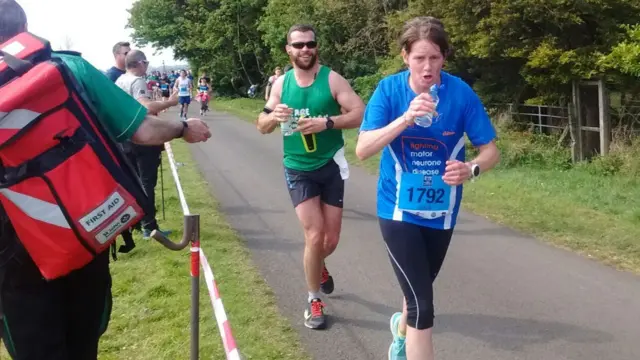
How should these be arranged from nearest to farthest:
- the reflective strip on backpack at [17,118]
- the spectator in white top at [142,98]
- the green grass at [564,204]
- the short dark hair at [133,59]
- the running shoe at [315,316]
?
the reflective strip on backpack at [17,118] < the running shoe at [315,316] < the green grass at [564,204] < the spectator in white top at [142,98] < the short dark hair at [133,59]

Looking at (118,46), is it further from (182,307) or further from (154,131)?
(154,131)

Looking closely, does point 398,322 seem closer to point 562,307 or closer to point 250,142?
point 562,307

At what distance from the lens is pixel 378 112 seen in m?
3.58

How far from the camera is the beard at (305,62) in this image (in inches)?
192

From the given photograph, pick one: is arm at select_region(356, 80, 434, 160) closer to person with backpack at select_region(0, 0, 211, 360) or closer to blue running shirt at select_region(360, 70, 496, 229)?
blue running shirt at select_region(360, 70, 496, 229)

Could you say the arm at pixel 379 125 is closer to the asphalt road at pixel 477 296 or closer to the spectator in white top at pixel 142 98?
the asphalt road at pixel 477 296

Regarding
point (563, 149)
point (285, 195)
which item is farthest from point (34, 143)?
point (563, 149)

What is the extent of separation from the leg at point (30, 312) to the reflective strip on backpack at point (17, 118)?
53 cm

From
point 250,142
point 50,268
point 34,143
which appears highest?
point 34,143

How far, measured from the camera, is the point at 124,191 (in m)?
2.61

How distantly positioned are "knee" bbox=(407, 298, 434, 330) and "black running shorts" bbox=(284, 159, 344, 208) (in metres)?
1.60

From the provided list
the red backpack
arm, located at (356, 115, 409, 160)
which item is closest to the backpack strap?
the red backpack

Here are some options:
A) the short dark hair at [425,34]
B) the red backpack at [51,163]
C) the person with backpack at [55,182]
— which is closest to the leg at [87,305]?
the person with backpack at [55,182]

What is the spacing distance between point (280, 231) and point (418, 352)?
15.3ft
